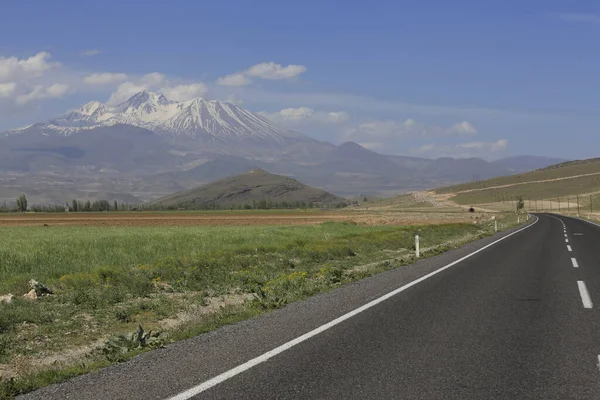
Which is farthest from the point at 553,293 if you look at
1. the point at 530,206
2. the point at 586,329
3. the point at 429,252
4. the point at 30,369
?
the point at 530,206

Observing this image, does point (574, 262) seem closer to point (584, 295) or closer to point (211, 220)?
point (584, 295)

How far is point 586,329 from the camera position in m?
10.0

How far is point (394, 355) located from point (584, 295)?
730 centimetres

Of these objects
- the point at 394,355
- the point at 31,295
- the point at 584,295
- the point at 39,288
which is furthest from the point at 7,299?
the point at 584,295

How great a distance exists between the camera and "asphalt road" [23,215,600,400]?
6820mm

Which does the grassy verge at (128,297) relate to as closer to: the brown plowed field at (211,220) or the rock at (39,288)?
the rock at (39,288)

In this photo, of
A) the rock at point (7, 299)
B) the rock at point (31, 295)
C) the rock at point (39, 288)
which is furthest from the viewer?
the rock at point (39, 288)

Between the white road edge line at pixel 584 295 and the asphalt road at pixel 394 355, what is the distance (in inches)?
0.8

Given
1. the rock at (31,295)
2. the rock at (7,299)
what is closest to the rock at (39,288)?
the rock at (31,295)

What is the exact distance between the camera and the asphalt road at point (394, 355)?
22.4ft

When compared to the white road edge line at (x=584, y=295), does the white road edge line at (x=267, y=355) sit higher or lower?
higher

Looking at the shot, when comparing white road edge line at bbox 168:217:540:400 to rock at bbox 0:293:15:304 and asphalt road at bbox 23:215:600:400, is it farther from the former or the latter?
rock at bbox 0:293:15:304

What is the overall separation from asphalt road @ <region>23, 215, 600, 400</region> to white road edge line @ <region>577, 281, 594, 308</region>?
21 mm

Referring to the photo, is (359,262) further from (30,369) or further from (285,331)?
(30,369)
